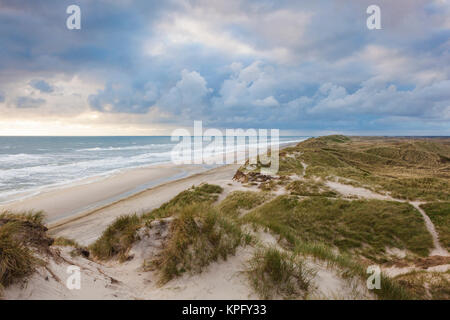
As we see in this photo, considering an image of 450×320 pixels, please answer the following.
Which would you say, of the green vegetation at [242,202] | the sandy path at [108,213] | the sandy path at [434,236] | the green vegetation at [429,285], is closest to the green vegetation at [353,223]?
the sandy path at [434,236]

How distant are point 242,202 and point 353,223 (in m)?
7.68

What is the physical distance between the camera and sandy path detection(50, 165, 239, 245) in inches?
591

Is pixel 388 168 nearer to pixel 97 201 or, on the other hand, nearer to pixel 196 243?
pixel 196 243

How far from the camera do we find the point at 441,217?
1305cm

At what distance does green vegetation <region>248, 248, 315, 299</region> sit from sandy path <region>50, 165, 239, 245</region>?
1293cm

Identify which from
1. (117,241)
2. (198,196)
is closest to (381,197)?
(198,196)

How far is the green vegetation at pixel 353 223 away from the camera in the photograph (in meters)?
11.0

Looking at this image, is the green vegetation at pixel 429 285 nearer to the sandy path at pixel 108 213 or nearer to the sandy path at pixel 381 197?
the sandy path at pixel 381 197

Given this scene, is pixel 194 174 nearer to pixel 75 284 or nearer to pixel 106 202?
pixel 106 202

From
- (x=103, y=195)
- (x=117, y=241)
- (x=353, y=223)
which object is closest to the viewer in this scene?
(x=117, y=241)

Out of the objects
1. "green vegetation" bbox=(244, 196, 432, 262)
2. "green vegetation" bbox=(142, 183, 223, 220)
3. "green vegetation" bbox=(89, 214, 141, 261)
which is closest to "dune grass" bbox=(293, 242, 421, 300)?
"green vegetation" bbox=(244, 196, 432, 262)

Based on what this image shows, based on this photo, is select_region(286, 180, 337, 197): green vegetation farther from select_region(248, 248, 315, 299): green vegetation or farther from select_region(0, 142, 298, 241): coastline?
select_region(248, 248, 315, 299): green vegetation

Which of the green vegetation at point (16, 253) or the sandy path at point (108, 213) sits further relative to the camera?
the sandy path at point (108, 213)

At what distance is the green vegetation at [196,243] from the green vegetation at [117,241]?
1442 mm
